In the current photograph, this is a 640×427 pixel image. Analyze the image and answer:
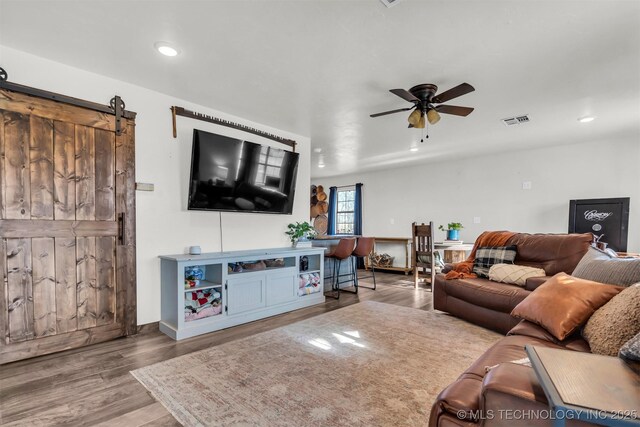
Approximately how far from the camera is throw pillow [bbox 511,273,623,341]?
67.9 inches

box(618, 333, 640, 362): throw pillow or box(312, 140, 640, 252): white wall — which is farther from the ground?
box(312, 140, 640, 252): white wall

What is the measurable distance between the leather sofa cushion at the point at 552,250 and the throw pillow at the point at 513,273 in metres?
0.18

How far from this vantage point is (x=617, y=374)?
0.85 m

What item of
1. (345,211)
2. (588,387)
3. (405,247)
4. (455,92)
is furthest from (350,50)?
(345,211)

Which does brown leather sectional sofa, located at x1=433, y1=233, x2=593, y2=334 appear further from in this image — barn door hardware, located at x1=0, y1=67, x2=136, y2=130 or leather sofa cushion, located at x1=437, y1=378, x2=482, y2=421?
barn door hardware, located at x1=0, y1=67, x2=136, y2=130

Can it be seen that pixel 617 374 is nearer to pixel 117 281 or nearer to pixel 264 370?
pixel 264 370

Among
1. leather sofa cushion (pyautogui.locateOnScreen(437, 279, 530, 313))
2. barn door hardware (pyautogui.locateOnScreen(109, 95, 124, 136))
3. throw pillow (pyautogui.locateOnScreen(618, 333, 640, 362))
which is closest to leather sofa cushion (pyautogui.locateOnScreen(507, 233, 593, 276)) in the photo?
leather sofa cushion (pyautogui.locateOnScreen(437, 279, 530, 313))

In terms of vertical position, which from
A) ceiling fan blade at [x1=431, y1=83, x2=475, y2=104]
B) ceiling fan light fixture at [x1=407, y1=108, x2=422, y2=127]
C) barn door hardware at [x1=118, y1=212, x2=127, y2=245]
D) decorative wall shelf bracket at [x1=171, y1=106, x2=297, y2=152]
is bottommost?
barn door hardware at [x1=118, y1=212, x2=127, y2=245]

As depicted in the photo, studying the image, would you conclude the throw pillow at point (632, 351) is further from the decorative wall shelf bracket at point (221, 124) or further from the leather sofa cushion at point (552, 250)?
the decorative wall shelf bracket at point (221, 124)

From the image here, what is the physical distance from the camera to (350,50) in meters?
2.43

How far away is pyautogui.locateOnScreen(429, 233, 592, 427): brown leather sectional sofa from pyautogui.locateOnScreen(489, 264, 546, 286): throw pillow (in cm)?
7

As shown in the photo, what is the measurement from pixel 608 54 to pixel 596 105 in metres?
1.32

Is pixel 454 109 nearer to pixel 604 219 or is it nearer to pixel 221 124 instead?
pixel 221 124

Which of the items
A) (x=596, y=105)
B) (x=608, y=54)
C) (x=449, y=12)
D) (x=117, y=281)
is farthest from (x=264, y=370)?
(x=596, y=105)
